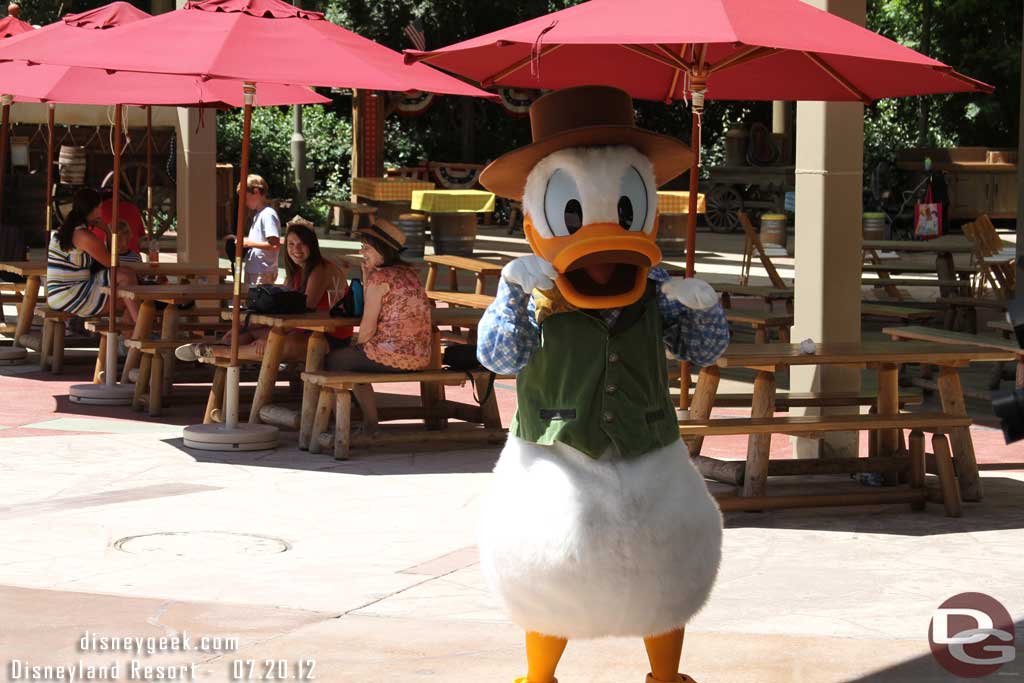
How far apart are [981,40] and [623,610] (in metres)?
33.0

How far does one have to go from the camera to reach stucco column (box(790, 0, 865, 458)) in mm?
8664

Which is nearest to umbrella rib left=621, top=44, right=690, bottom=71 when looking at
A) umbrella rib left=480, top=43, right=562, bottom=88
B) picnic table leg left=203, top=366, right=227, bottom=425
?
umbrella rib left=480, top=43, right=562, bottom=88

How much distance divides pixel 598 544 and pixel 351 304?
512 centimetres

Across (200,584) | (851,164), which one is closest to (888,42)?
(851,164)

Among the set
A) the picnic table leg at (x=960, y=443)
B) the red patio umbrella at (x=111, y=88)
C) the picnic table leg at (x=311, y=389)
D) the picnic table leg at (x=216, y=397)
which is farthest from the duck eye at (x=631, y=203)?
the red patio umbrella at (x=111, y=88)

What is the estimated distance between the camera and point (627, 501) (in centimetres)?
431

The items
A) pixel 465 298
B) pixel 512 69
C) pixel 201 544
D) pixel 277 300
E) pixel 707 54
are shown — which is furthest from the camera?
pixel 465 298

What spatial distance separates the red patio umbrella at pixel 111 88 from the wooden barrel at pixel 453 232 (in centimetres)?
1187

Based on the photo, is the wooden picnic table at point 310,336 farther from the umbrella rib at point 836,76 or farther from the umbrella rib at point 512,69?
the umbrella rib at point 836,76

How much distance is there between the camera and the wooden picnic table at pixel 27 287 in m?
12.6

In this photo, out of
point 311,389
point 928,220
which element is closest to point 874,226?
point 928,220

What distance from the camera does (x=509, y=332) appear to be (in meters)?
4.46

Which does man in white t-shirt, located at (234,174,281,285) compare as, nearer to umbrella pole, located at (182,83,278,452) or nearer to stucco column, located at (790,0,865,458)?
umbrella pole, located at (182,83,278,452)

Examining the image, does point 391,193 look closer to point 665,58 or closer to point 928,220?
point 928,220
